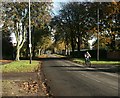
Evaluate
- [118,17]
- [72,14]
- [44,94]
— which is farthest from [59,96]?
[72,14]

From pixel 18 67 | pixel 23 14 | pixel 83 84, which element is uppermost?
pixel 23 14

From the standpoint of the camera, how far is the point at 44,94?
587 inches

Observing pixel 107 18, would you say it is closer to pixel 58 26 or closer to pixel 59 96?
pixel 58 26

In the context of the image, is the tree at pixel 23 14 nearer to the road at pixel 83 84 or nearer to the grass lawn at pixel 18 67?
the grass lawn at pixel 18 67

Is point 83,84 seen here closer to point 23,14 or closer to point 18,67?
point 18,67

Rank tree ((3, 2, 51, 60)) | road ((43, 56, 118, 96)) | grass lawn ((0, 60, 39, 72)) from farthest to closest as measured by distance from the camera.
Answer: tree ((3, 2, 51, 60))
grass lawn ((0, 60, 39, 72))
road ((43, 56, 118, 96))

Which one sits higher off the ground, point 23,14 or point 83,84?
point 23,14

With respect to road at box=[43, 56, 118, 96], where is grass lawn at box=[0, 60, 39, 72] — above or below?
above

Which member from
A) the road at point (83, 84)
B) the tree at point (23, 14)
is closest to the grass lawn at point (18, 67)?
the road at point (83, 84)

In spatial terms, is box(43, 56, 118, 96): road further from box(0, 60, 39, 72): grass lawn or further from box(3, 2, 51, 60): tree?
box(3, 2, 51, 60): tree

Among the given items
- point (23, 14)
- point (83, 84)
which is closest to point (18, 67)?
point (83, 84)

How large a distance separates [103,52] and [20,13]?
22.5m

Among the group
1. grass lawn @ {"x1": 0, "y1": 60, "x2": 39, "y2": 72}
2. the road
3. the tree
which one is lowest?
the road

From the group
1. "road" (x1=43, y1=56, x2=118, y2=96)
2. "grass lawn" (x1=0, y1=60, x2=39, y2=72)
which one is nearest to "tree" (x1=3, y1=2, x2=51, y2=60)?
"grass lawn" (x1=0, y1=60, x2=39, y2=72)
